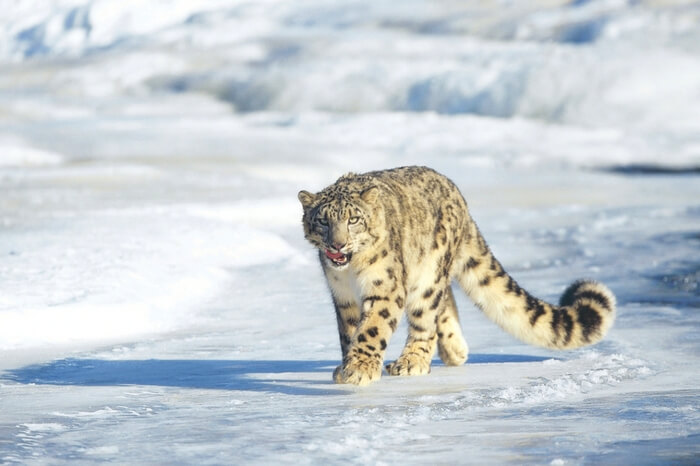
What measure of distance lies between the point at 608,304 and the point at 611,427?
7.21 ft

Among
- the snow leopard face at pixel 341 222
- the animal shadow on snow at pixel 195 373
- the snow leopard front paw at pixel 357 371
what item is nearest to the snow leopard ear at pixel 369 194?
the snow leopard face at pixel 341 222

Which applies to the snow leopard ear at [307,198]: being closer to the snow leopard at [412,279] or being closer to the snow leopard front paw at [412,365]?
the snow leopard at [412,279]

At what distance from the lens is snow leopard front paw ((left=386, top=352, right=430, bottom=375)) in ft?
20.5

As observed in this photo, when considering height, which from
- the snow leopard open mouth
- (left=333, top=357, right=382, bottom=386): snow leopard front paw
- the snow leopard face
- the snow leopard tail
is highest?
the snow leopard face

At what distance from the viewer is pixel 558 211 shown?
19.5 m

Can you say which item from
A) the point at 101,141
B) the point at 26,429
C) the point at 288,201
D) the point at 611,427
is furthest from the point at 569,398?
the point at 101,141

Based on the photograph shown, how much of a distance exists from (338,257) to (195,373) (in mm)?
1160

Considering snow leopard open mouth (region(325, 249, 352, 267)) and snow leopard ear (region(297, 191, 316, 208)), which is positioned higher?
snow leopard ear (region(297, 191, 316, 208))

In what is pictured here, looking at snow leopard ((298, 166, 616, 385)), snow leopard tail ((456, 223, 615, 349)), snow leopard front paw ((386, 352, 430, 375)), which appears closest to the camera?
snow leopard ((298, 166, 616, 385))

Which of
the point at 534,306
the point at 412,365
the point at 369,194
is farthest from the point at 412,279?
the point at 534,306

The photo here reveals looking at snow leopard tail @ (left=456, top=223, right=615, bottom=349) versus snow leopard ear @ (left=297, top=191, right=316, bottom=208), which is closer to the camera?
snow leopard ear @ (left=297, top=191, right=316, bottom=208)

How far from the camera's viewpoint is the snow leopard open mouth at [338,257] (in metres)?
5.68

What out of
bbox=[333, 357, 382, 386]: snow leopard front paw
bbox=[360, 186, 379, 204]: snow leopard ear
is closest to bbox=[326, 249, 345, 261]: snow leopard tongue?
bbox=[360, 186, 379, 204]: snow leopard ear

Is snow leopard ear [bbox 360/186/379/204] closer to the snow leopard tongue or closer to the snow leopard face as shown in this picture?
the snow leopard face
